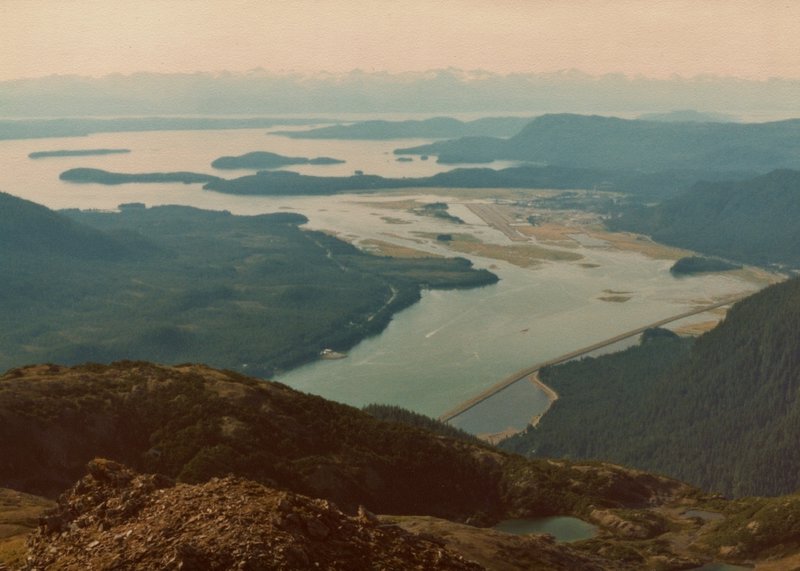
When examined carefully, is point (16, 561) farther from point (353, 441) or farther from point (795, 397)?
point (795, 397)

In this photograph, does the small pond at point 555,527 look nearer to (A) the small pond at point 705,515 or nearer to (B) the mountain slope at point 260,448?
(B) the mountain slope at point 260,448

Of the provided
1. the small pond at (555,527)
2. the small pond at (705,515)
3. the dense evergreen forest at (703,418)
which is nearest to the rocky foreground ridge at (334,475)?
the small pond at (705,515)

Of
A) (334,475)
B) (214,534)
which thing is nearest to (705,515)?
(334,475)

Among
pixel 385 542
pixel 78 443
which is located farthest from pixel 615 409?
pixel 385 542

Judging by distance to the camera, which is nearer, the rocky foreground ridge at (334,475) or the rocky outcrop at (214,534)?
the rocky outcrop at (214,534)

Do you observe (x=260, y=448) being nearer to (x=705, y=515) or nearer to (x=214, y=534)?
(x=705, y=515)
